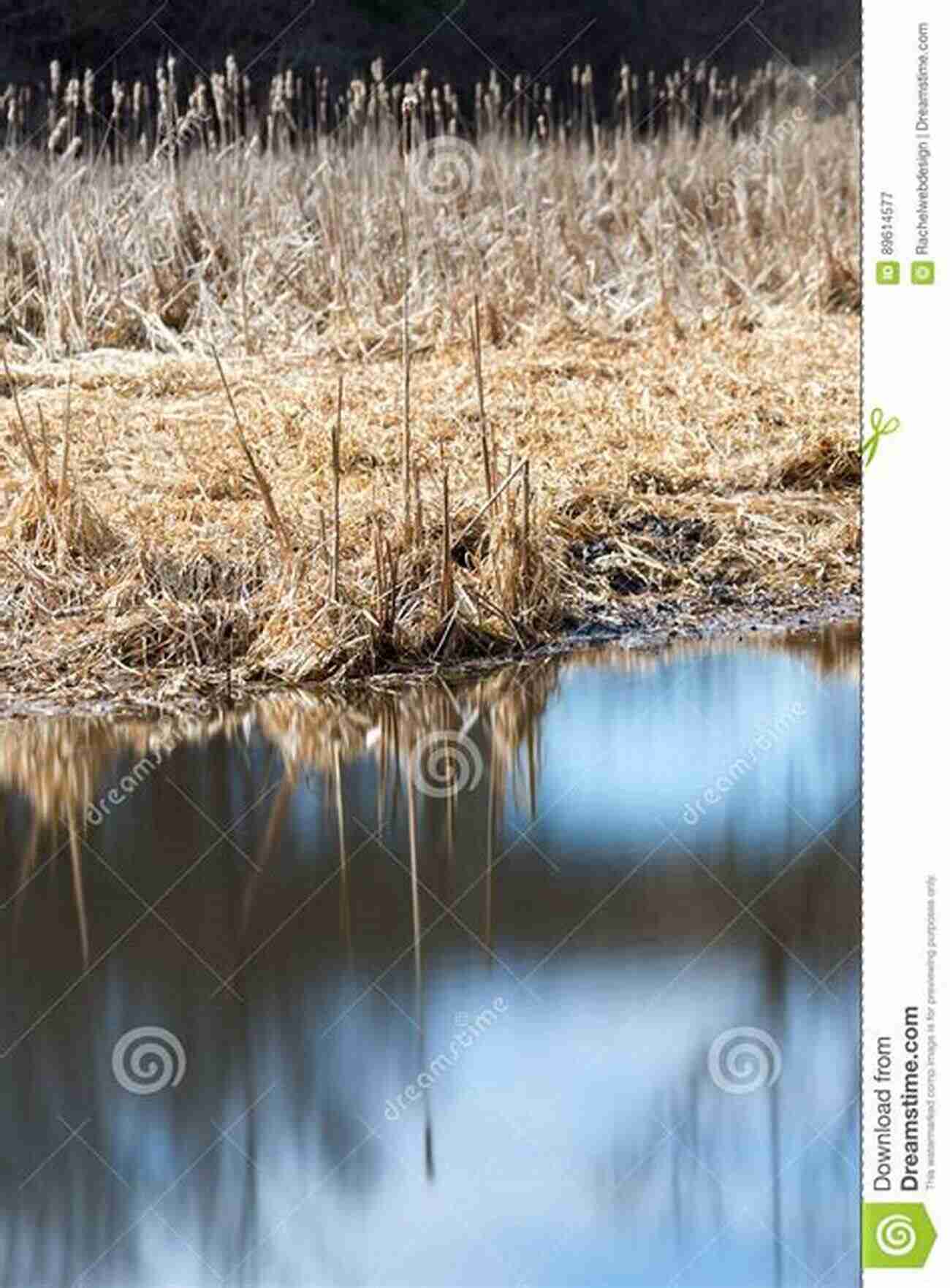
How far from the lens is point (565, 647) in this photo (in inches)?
307

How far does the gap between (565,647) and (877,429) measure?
3.59m

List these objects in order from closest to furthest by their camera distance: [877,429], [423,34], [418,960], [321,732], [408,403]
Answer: [877,429], [418,960], [321,732], [408,403], [423,34]

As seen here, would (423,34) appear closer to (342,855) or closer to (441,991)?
(342,855)

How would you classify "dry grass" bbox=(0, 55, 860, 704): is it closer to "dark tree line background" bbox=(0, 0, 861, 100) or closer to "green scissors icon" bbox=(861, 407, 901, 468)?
"green scissors icon" bbox=(861, 407, 901, 468)

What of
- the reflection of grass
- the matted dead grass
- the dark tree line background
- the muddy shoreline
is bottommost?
the reflection of grass

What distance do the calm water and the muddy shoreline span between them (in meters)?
0.13

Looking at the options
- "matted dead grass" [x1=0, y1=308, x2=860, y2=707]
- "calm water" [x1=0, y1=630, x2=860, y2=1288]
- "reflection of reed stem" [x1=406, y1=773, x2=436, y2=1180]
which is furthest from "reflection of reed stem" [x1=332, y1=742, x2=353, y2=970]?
"matted dead grass" [x1=0, y1=308, x2=860, y2=707]

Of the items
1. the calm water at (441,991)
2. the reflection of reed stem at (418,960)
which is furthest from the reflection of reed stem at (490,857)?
the reflection of reed stem at (418,960)

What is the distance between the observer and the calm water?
4.23m

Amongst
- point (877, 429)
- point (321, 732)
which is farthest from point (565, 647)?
point (877, 429)

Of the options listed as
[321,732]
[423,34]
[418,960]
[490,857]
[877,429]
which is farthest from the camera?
[423,34]

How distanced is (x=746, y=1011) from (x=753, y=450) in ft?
14.9

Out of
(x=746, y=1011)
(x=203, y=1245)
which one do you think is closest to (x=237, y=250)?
(x=746, y=1011)

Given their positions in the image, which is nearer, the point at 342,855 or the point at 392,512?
the point at 342,855
